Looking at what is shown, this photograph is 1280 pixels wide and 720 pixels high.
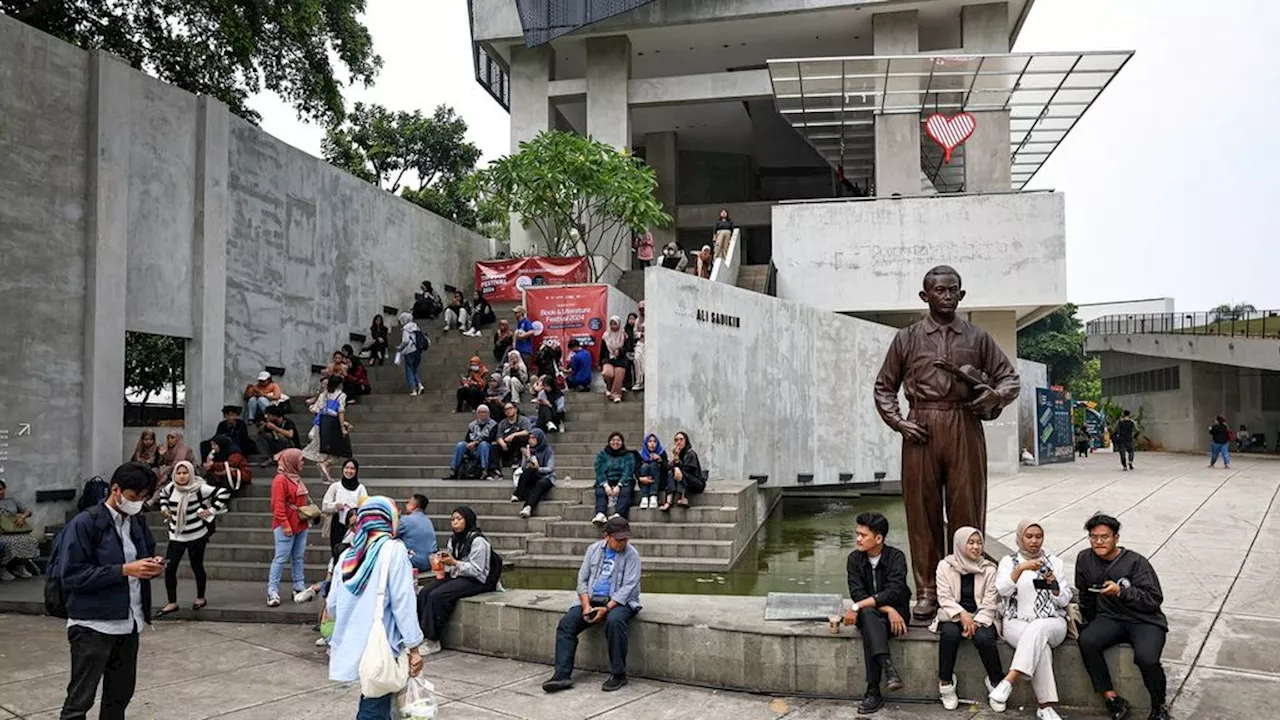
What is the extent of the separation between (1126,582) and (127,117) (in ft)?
47.0

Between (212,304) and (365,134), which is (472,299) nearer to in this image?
(212,304)

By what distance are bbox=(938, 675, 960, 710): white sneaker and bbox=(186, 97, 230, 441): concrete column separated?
513 inches

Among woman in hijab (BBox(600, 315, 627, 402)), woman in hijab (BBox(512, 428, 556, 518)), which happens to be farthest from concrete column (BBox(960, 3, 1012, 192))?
woman in hijab (BBox(512, 428, 556, 518))

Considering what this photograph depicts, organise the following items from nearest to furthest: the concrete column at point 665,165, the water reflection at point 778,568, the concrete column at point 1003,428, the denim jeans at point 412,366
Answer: the water reflection at point 778,568
the denim jeans at point 412,366
the concrete column at point 1003,428
the concrete column at point 665,165

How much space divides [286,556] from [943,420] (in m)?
6.46

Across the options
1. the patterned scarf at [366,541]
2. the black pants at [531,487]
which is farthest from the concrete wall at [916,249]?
the patterned scarf at [366,541]

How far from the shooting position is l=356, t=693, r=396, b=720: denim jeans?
4266 millimetres

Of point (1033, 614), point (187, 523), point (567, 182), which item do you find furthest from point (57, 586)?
point (567, 182)

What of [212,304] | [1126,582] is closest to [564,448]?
[212,304]

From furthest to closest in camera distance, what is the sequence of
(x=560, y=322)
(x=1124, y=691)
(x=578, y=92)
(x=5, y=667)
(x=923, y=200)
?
(x=578, y=92)
(x=923, y=200)
(x=560, y=322)
(x=5, y=667)
(x=1124, y=691)

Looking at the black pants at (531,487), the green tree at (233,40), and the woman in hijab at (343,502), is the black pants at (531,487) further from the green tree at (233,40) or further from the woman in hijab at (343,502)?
the green tree at (233,40)

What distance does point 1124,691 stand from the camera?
18.0ft

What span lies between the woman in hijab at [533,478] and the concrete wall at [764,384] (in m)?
1.80

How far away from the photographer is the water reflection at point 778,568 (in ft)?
30.3
